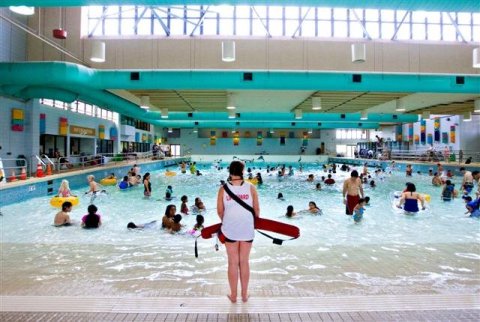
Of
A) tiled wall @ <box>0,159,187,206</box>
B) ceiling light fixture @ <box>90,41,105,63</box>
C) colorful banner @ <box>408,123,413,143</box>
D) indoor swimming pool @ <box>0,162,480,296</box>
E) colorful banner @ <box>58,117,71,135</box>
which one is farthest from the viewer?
colorful banner @ <box>408,123,413,143</box>

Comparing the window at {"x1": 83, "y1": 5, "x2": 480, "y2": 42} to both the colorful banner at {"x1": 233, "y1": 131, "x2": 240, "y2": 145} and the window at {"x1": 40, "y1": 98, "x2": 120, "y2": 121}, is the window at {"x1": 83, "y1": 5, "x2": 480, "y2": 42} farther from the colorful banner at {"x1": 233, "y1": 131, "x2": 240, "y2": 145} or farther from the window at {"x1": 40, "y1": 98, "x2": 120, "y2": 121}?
the colorful banner at {"x1": 233, "y1": 131, "x2": 240, "y2": 145}

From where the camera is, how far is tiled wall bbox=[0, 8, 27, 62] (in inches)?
508

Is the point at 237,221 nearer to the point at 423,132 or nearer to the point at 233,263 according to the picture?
the point at 233,263

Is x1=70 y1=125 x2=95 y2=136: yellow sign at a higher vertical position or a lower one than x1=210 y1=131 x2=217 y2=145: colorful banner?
lower

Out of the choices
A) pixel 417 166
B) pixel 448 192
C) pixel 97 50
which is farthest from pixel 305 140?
pixel 97 50

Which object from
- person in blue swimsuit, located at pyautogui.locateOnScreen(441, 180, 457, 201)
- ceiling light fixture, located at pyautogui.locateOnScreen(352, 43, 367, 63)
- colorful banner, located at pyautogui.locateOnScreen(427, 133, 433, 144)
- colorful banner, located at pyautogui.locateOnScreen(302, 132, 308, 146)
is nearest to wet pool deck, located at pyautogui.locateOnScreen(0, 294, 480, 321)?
ceiling light fixture, located at pyautogui.locateOnScreen(352, 43, 367, 63)

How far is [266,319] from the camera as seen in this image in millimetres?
2723

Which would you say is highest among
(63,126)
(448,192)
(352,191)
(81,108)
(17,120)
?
(81,108)

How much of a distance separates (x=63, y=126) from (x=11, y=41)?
6091 millimetres

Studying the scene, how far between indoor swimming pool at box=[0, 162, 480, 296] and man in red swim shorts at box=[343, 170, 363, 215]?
527 mm

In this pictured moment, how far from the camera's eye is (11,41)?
1324 cm

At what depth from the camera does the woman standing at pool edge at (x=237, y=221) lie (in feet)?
9.80

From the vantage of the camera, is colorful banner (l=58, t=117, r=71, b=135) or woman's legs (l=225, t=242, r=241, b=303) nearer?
woman's legs (l=225, t=242, r=241, b=303)

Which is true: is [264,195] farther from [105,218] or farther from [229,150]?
[229,150]
